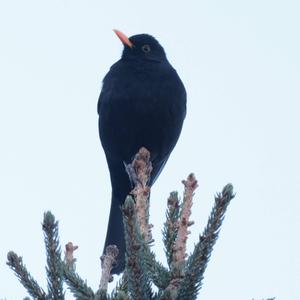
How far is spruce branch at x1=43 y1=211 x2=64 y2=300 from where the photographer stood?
1709mm

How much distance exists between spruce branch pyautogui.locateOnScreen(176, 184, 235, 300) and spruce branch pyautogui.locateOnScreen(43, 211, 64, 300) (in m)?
0.33

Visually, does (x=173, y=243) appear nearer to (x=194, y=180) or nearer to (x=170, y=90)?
(x=194, y=180)

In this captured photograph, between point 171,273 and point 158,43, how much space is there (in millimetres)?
4094

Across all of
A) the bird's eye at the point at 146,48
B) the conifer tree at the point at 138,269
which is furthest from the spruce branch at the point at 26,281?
the bird's eye at the point at 146,48

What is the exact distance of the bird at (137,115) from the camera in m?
4.68

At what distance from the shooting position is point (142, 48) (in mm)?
5434

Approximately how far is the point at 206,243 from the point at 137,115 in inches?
119

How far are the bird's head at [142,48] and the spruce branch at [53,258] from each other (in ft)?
11.8

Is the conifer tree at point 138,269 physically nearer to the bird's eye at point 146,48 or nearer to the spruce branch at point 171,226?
the spruce branch at point 171,226

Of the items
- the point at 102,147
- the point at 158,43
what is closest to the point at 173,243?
the point at 102,147

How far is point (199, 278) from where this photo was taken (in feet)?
5.46

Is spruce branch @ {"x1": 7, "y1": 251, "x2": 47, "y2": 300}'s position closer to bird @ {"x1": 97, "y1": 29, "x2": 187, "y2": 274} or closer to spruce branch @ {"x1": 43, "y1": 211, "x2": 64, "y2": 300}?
spruce branch @ {"x1": 43, "y1": 211, "x2": 64, "y2": 300}

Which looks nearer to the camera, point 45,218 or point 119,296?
point 119,296

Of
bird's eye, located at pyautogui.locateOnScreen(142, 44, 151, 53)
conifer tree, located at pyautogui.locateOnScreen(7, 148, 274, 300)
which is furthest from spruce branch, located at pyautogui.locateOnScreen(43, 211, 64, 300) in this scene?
bird's eye, located at pyautogui.locateOnScreen(142, 44, 151, 53)
